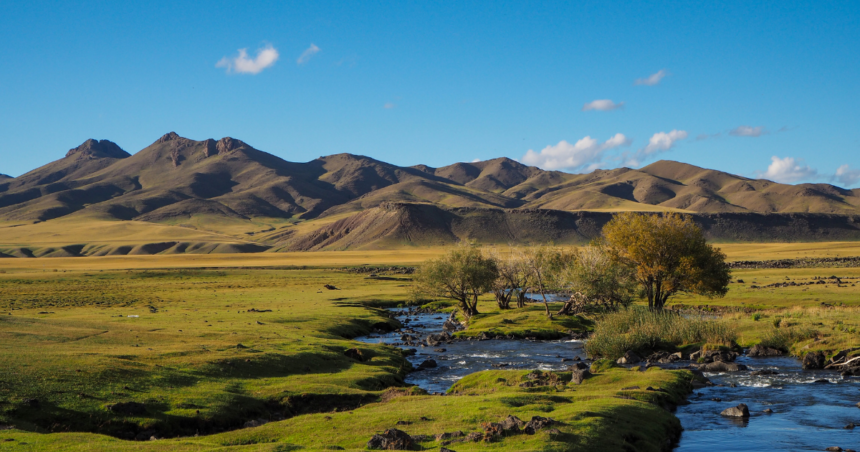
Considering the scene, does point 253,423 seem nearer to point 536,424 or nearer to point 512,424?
point 512,424

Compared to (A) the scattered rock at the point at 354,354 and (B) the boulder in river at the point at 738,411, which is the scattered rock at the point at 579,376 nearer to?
(B) the boulder in river at the point at 738,411

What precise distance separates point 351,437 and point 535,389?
1346cm

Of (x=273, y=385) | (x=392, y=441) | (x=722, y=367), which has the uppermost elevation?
(x=392, y=441)

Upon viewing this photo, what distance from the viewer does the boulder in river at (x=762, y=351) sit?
48.6m

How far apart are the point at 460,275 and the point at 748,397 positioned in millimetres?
41996

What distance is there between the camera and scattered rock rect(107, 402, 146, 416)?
91.0 feet

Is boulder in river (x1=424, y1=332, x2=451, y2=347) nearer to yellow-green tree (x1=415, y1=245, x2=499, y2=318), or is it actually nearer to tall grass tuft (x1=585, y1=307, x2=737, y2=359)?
yellow-green tree (x1=415, y1=245, x2=499, y2=318)

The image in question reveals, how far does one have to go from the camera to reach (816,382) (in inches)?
1527

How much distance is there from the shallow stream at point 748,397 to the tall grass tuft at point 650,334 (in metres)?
2.36

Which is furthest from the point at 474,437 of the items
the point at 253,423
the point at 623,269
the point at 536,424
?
the point at 623,269

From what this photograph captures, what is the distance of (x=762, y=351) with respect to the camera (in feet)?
160

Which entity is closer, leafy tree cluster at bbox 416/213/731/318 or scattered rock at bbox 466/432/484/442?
scattered rock at bbox 466/432/484/442

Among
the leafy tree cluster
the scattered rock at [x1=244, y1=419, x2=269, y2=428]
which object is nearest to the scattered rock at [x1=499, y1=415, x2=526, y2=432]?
the scattered rock at [x1=244, y1=419, x2=269, y2=428]

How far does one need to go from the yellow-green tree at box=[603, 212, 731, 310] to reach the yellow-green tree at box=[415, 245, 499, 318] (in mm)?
15603
